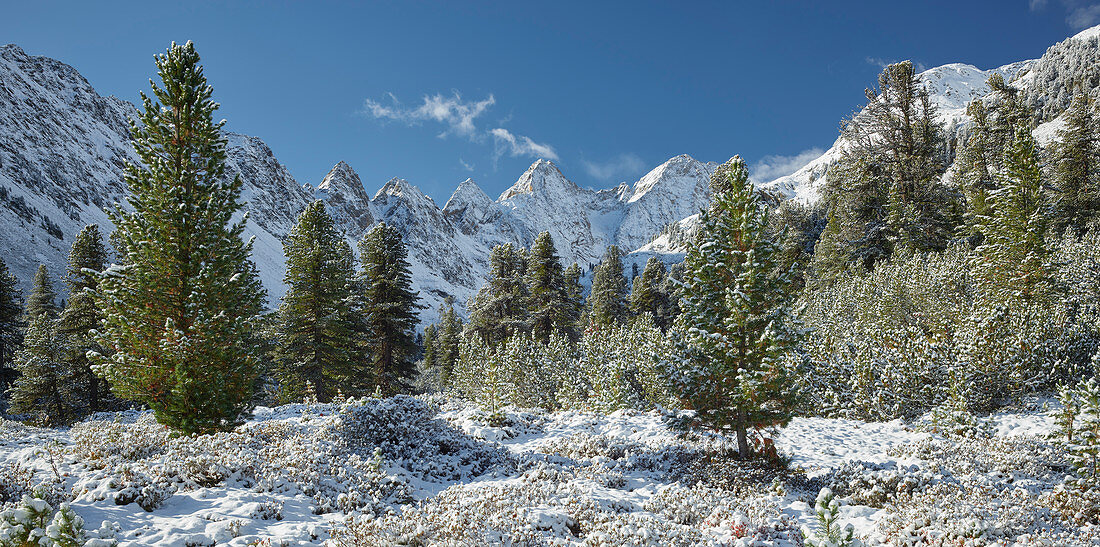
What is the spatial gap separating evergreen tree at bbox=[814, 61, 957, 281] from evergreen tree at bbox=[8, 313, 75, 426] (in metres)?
42.9

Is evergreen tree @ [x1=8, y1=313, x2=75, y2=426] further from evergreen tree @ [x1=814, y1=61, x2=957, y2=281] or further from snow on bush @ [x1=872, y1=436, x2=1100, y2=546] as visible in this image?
evergreen tree @ [x1=814, y1=61, x2=957, y2=281]

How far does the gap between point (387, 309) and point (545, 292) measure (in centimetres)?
1124

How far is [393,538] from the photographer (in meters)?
5.78

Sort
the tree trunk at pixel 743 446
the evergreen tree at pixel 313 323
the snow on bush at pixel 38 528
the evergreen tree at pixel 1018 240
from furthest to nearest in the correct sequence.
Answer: the evergreen tree at pixel 313 323 < the evergreen tree at pixel 1018 240 < the tree trunk at pixel 743 446 < the snow on bush at pixel 38 528

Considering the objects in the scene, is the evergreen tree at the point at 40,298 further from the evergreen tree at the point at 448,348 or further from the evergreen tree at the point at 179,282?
the evergreen tree at the point at 448,348

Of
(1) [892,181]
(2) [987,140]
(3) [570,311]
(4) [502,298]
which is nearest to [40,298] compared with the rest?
(4) [502,298]

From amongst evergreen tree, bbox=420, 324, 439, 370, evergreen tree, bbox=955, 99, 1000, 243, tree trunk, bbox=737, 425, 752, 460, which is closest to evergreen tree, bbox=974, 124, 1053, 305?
A: evergreen tree, bbox=955, 99, 1000, 243

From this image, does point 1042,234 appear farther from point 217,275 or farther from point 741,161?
point 217,275

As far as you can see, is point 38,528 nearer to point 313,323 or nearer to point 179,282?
point 179,282

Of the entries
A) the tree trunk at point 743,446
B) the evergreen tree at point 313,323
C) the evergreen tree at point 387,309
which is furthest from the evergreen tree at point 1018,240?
the evergreen tree at point 313,323

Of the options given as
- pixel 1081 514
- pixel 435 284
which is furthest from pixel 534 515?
pixel 435 284

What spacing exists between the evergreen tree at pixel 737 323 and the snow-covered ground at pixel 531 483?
4.34 ft

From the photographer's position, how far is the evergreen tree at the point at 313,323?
69.8ft

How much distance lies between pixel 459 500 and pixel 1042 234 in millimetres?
19987
